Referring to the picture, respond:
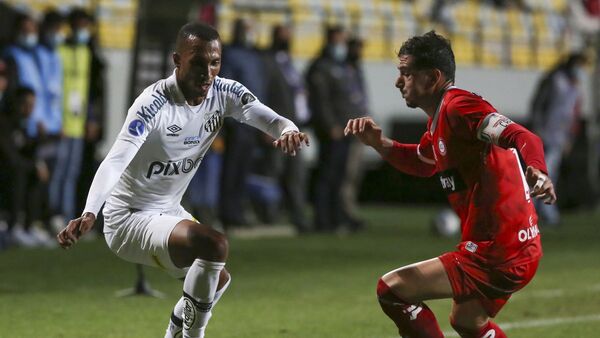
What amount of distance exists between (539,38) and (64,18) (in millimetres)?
16221

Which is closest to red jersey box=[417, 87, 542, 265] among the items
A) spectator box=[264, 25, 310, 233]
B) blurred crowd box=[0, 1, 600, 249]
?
blurred crowd box=[0, 1, 600, 249]

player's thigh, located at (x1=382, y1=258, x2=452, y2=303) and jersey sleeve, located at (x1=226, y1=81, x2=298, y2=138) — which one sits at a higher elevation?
jersey sleeve, located at (x1=226, y1=81, x2=298, y2=138)

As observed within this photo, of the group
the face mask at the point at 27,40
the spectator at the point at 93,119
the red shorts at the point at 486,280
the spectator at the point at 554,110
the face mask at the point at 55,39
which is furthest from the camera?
the spectator at the point at 554,110

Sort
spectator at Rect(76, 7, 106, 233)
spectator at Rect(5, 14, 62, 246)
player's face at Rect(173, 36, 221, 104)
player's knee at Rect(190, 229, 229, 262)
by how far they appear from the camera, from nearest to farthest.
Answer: player's knee at Rect(190, 229, 229, 262) < player's face at Rect(173, 36, 221, 104) < spectator at Rect(5, 14, 62, 246) < spectator at Rect(76, 7, 106, 233)

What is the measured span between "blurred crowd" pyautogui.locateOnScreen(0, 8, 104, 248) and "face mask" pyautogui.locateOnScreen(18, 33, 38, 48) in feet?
0.04

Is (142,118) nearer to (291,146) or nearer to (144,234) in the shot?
(144,234)

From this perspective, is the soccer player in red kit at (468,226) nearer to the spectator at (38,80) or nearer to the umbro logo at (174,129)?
the umbro logo at (174,129)

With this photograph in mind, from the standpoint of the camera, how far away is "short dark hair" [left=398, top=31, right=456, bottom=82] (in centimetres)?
586

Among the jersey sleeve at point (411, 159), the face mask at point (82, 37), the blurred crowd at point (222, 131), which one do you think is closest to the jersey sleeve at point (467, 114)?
the jersey sleeve at point (411, 159)

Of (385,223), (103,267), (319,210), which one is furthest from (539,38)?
(103,267)

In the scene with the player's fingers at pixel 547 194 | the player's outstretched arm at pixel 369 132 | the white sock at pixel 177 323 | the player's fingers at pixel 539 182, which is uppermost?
the player's fingers at pixel 539 182

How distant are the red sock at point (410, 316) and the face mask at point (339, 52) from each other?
960cm

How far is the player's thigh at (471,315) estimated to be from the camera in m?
5.69

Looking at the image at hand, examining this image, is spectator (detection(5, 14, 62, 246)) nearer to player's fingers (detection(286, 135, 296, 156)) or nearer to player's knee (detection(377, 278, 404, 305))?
player's fingers (detection(286, 135, 296, 156))
